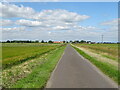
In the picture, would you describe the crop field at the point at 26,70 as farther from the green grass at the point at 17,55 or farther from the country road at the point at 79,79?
the country road at the point at 79,79

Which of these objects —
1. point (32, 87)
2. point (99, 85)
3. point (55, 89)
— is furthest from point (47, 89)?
point (99, 85)

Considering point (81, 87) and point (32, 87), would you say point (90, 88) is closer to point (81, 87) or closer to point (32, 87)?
point (81, 87)

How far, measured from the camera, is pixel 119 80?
8.07m

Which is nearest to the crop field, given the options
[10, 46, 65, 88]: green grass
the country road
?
[10, 46, 65, 88]: green grass

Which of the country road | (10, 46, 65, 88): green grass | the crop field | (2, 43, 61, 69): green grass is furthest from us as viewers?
(2, 43, 61, 69): green grass

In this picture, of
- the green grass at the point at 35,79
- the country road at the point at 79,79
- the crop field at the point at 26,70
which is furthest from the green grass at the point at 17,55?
the country road at the point at 79,79

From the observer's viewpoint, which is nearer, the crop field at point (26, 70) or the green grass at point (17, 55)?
the crop field at point (26, 70)

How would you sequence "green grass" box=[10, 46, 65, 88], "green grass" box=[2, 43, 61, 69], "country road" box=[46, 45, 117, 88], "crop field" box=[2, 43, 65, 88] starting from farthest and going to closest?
"green grass" box=[2, 43, 61, 69]
"crop field" box=[2, 43, 65, 88]
"green grass" box=[10, 46, 65, 88]
"country road" box=[46, 45, 117, 88]

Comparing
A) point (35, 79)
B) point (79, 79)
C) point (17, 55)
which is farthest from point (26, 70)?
point (17, 55)

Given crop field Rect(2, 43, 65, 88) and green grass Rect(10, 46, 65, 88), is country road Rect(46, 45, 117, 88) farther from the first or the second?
crop field Rect(2, 43, 65, 88)

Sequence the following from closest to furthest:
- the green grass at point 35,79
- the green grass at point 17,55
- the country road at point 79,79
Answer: the country road at point 79,79
the green grass at point 35,79
the green grass at point 17,55

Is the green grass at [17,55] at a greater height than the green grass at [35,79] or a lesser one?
lesser

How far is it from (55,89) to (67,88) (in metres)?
0.51

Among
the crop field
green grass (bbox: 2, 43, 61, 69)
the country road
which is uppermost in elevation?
the country road
